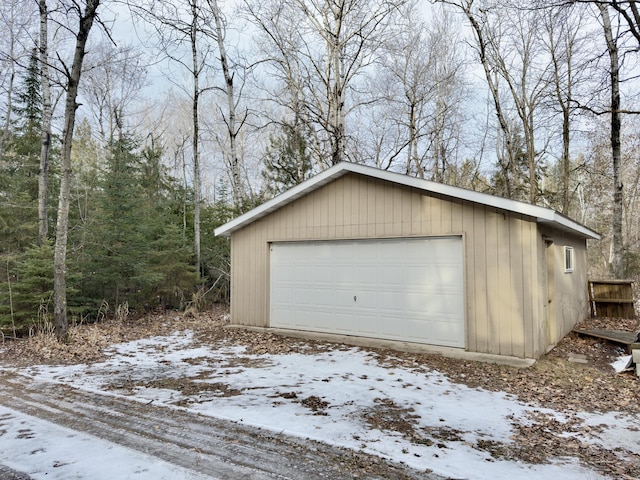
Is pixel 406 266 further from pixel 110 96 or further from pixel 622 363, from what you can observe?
pixel 110 96

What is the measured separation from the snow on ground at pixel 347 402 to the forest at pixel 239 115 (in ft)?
10.6

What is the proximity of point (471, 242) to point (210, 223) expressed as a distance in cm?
986

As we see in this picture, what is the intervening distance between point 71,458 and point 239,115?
15908mm

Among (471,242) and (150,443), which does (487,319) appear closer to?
(471,242)

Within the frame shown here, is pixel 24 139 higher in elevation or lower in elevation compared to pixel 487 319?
higher

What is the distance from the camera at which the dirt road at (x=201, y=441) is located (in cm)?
275

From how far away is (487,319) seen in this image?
604 cm

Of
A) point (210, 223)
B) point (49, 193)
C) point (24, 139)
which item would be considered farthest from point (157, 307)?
point (24, 139)

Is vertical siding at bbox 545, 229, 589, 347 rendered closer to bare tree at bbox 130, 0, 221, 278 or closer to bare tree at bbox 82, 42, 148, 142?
bare tree at bbox 130, 0, 221, 278

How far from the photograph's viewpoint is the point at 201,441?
10.5 feet

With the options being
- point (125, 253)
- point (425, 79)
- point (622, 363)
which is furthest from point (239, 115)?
point (622, 363)

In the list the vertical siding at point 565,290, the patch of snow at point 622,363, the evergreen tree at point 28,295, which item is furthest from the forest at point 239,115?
the patch of snow at point 622,363

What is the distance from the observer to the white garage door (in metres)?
6.51

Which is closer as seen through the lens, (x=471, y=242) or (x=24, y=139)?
(x=471, y=242)
